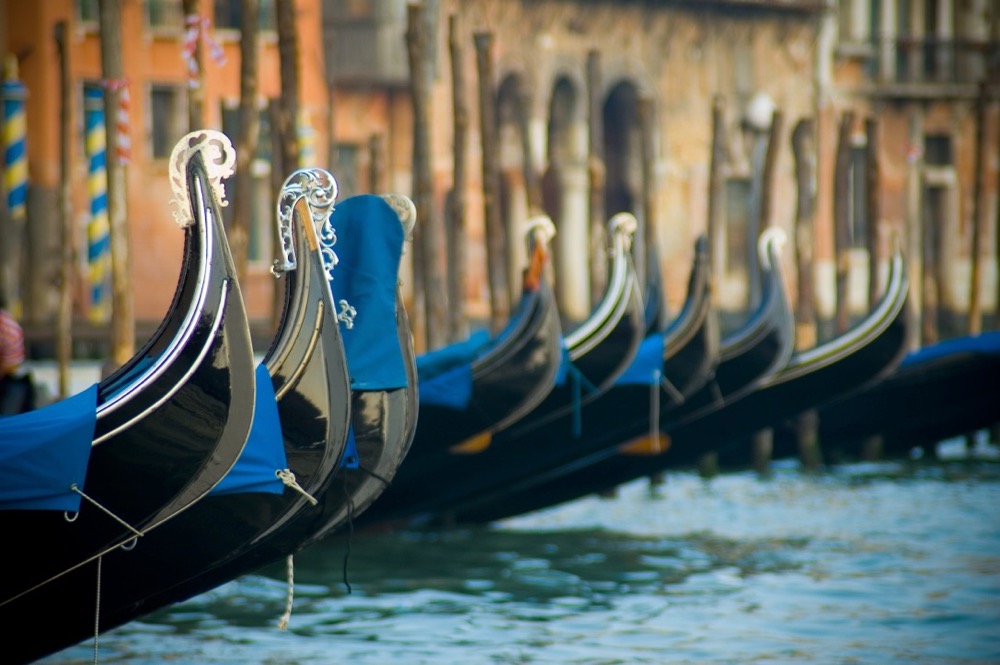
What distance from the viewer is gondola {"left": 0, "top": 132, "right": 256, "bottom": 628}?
472 cm

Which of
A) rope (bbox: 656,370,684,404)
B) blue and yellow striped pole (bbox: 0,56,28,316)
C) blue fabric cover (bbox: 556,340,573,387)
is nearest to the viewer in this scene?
blue fabric cover (bbox: 556,340,573,387)

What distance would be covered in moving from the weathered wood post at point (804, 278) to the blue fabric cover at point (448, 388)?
11.4 feet

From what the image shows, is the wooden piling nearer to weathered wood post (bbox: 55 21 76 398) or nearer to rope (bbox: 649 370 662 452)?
rope (bbox: 649 370 662 452)

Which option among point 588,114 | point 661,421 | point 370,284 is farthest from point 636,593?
point 588,114

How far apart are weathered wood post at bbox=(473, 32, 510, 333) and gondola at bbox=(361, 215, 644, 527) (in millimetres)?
2157

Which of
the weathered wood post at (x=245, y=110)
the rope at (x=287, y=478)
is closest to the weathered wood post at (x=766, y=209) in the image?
the weathered wood post at (x=245, y=110)

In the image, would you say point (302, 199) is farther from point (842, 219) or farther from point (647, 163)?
point (842, 219)

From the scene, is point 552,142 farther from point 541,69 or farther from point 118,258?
point 118,258

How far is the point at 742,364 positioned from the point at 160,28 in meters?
8.60

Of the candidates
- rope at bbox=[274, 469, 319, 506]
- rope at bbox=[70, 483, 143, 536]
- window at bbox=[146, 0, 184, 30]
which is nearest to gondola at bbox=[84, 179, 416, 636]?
rope at bbox=[274, 469, 319, 506]

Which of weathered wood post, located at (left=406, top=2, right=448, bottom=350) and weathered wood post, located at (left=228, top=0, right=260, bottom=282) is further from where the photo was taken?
weathered wood post, located at (left=406, top=2, right=448, bottom=350)

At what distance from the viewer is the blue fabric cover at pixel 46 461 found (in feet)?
15.4

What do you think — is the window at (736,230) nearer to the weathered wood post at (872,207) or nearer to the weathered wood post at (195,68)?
the weathered wood post at (872,207)

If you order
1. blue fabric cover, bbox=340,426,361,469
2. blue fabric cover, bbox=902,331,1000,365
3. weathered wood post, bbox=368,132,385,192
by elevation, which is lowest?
blue fabric cover, bbox=902,331,1000,365
